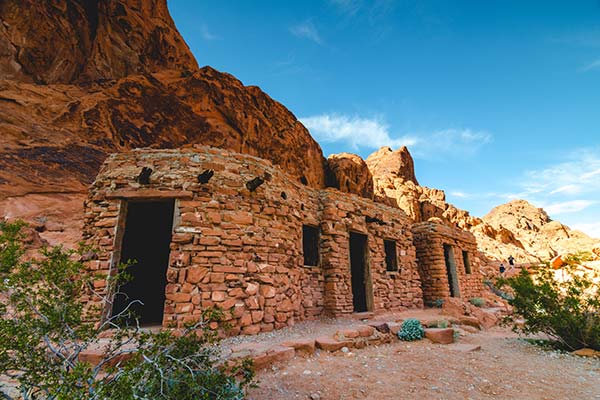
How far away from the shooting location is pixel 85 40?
39.5 feet

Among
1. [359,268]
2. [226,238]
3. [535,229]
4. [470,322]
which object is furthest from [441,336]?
[535,229]

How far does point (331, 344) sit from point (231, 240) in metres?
2.66

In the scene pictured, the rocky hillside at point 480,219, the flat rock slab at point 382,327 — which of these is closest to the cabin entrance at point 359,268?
the flat rock slab at point 382,327

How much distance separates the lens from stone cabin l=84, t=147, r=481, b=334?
552 centimetres

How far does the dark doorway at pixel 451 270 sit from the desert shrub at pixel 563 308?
17.6 feet

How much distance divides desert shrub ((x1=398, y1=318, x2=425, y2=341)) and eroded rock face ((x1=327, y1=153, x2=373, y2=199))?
40.0 feet

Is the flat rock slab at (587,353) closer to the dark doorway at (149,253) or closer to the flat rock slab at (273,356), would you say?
the flat rock slab at (273,356)

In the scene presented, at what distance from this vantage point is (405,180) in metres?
28.7

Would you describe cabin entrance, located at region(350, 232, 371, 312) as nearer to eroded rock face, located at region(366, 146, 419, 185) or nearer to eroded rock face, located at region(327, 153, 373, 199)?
eroded rock face, located at region(327, 153, 373, 199)

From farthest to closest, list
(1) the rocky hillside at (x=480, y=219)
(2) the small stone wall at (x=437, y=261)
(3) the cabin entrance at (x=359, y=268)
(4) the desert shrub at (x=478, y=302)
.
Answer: (1) the rocky hillside at (x=480, y=219) → (4) the desert shrub at (x=478, y=302) → (2) the small stone wall at (x=437, y=261) → (3) the cabin entrance at (x=359, y=268)

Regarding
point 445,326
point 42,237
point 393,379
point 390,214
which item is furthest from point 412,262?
point 42,237

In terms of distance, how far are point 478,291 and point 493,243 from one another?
14.8 meters

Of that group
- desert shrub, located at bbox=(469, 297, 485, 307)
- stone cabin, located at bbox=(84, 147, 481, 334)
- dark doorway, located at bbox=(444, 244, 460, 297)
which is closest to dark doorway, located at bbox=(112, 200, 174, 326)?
stone cabin, located at bbox=(84, 147, 481, 334)

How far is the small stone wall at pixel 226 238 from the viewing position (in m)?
5.46
